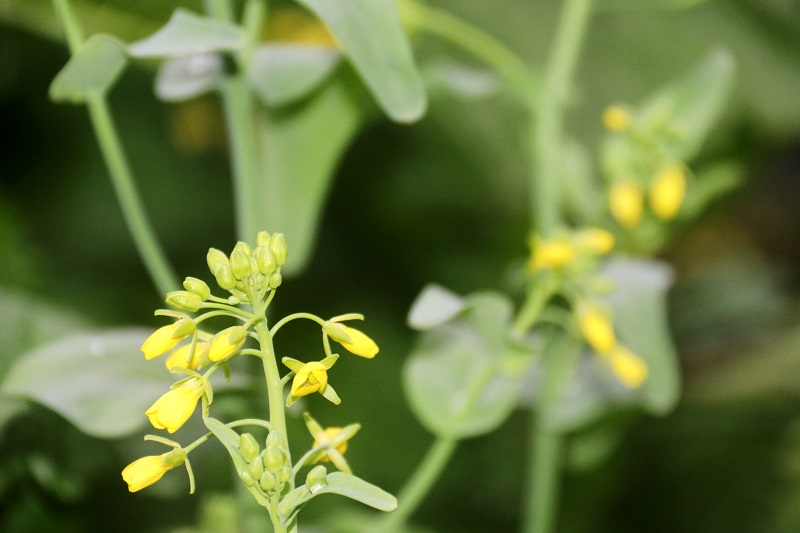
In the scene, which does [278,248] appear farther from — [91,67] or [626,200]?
[626,200]

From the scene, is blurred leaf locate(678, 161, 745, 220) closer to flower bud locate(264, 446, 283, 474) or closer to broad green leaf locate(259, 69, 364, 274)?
broad green leaf locate(259, 69, 364, 274)

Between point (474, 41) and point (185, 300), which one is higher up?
point (474, 41)

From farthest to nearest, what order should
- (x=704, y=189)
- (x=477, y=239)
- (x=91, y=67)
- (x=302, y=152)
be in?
(x=477, y=239) < (x=704, y=189) < (x=302, y=152) < (x=91, y=67)

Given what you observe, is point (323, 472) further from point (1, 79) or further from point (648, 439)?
point (648, 439)

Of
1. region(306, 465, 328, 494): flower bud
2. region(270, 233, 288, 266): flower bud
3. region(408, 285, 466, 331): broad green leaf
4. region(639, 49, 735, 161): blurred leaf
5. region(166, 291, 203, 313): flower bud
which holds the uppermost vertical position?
region(639, 49, 735, 161): blurred leaf

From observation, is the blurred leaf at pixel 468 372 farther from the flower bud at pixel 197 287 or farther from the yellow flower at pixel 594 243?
the flower bud at pixel 197 287

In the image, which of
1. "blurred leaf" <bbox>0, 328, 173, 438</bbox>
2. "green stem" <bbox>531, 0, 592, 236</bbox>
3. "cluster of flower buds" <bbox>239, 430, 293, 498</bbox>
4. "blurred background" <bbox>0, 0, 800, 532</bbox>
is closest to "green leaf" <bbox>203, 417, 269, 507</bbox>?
"cluster of flower buds" <bbox>239, 430, 293, 498</bbox>

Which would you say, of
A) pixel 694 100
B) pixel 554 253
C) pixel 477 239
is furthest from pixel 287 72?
pixel 477 239

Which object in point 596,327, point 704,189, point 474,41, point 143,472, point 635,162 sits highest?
point 474,41
